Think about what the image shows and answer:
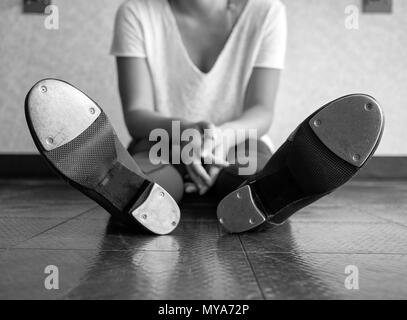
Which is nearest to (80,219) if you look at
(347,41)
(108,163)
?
(108,163)

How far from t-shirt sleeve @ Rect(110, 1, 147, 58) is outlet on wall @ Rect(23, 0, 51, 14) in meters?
1.22

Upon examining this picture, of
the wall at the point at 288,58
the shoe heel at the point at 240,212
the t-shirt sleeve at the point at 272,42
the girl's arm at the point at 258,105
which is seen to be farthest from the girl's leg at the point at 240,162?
the wall at the point at 288,58

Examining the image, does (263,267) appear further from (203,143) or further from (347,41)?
(347,41)

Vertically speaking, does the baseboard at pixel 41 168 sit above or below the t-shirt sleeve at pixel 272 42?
below

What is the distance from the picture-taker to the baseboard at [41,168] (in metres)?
2.45

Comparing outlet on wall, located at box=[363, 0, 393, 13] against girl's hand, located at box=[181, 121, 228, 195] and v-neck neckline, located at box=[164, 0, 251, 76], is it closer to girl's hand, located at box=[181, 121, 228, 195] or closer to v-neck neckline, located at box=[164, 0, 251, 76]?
v-neck neckline, located at box=[164, 0, 251, 76]

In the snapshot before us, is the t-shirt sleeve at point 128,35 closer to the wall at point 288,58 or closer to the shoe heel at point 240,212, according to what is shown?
the shoe heel at point 240,212

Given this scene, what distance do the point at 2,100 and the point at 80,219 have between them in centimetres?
162

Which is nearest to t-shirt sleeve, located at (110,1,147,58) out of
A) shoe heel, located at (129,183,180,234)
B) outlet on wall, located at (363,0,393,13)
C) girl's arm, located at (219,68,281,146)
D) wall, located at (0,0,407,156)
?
girl's arm, located at (219,68,281,146)

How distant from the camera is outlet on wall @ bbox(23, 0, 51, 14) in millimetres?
2402

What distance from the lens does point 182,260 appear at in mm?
732

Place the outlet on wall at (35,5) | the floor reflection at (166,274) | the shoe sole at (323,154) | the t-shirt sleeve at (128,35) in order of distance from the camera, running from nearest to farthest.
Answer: the floor reflection at (166,274) < the shoe sole at (323,154) < the t-shirt sleeve at (128,35) < the outlet on wall at (35,5)

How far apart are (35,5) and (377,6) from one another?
1.72m

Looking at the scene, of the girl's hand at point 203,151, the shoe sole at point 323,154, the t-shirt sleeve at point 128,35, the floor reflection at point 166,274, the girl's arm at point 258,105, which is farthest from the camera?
the t-shirt sleeve at point 128,35
